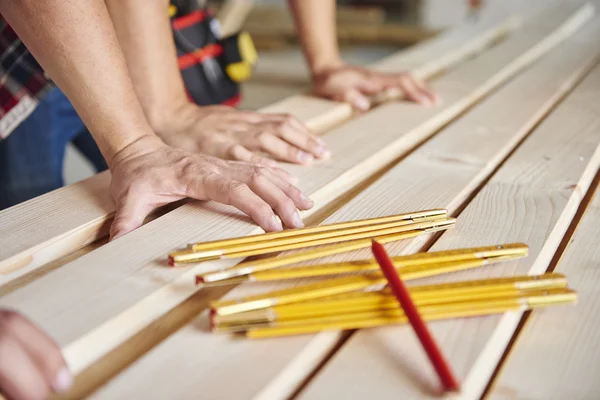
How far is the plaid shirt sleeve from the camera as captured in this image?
145 cm

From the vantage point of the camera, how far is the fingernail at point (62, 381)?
612mm

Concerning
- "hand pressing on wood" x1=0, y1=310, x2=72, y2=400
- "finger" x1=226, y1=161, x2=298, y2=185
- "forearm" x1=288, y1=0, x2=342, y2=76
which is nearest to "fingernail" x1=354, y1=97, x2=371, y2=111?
"forearm" x1=288, y1=0, x2=342, y2=76

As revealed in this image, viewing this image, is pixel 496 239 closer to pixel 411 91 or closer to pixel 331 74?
pixel 411 91

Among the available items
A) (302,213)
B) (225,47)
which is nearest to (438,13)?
(225,47)

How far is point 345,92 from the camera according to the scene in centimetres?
162

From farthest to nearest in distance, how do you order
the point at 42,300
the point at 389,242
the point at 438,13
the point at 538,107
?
1. the point at 438,13
2. the point at 538,107
3. the point at 389,242
4. the point at 42,300

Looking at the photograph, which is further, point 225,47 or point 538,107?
point 225,47

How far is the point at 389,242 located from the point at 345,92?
82cm

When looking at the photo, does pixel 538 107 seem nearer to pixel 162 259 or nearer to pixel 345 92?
pixel 345 92

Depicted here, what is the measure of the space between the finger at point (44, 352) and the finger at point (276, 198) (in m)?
0.39

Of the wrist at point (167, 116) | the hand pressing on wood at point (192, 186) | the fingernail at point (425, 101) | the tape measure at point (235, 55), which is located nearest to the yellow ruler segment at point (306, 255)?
the hand pressing on wood at point (192, 186)

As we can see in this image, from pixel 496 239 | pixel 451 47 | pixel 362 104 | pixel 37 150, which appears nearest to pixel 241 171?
pixel 496 239

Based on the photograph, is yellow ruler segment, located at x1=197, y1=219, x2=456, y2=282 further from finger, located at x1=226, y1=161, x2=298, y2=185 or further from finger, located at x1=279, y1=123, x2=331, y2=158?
finger, located at x1=279, y1=123, x2=331, y2=158

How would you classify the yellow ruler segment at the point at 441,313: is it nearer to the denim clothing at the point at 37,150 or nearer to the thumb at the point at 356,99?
the thumb at the point at 356,99
